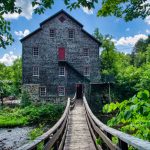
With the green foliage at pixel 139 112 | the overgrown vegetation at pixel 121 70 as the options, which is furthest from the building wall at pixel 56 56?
the green foliage at pixel 139 112

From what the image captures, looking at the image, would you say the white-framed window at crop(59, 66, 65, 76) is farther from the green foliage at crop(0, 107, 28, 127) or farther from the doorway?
the green foliage at crop(0, 107, 28, 127)

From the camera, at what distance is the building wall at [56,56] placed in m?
44.3

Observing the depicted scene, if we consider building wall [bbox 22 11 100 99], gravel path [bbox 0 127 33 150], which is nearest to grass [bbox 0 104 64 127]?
gravel path [bbox 0 127 33 150]

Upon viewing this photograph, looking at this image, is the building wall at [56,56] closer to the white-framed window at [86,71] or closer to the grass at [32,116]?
the white-framed window at [86,71]

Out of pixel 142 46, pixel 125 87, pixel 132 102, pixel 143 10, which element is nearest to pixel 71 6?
pixel 132 102

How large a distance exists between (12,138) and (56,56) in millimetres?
20332

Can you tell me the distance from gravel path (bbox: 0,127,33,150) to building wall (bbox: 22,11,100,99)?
1333 cm

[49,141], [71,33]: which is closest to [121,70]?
[71,33]

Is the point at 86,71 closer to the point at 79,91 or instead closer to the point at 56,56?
the point at 79,91

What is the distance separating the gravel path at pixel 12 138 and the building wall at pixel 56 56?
43.7 ft

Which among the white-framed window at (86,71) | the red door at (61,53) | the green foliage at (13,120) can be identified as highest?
the red door at (61,53)

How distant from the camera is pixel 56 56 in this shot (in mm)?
44750

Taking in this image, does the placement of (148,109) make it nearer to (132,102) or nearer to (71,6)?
(132,102)

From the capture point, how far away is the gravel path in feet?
74.3
